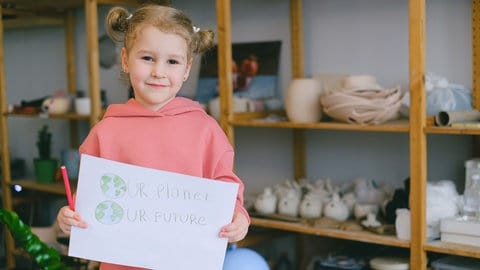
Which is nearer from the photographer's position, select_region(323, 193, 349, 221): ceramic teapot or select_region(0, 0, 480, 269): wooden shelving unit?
select_region(0, 0, 480, 269): wooden shelving unit

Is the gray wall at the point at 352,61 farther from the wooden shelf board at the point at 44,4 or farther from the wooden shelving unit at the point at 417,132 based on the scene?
the wooden shelf board at the point at 44,4

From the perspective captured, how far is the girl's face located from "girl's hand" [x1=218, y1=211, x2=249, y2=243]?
0.96 ft

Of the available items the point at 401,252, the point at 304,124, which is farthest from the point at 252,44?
the point at 401,252

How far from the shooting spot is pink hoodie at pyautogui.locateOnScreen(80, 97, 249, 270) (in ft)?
4.76

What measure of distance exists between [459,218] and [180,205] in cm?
115

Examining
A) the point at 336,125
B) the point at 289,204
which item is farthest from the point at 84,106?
the point at 336,125

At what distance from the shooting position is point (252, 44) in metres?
3.08

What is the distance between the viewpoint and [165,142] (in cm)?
146

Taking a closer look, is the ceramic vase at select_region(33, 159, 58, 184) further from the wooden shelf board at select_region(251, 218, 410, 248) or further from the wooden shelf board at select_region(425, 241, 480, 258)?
the wooden shelf board at select_region(425, 241, 480, 258)

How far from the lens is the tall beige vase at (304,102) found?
99.1 inches

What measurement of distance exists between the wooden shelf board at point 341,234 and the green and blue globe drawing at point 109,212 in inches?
44.5

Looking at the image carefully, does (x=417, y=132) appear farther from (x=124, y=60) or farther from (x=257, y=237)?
A: (x=124, y=60)

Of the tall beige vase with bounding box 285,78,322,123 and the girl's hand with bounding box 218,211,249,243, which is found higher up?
the tall beige vase with bounding box 285,78,322,123

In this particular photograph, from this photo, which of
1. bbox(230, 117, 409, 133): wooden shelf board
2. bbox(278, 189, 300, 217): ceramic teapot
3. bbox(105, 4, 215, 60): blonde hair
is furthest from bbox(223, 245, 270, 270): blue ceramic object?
bbox(278, 189, 300, 217): ceramic teapot
